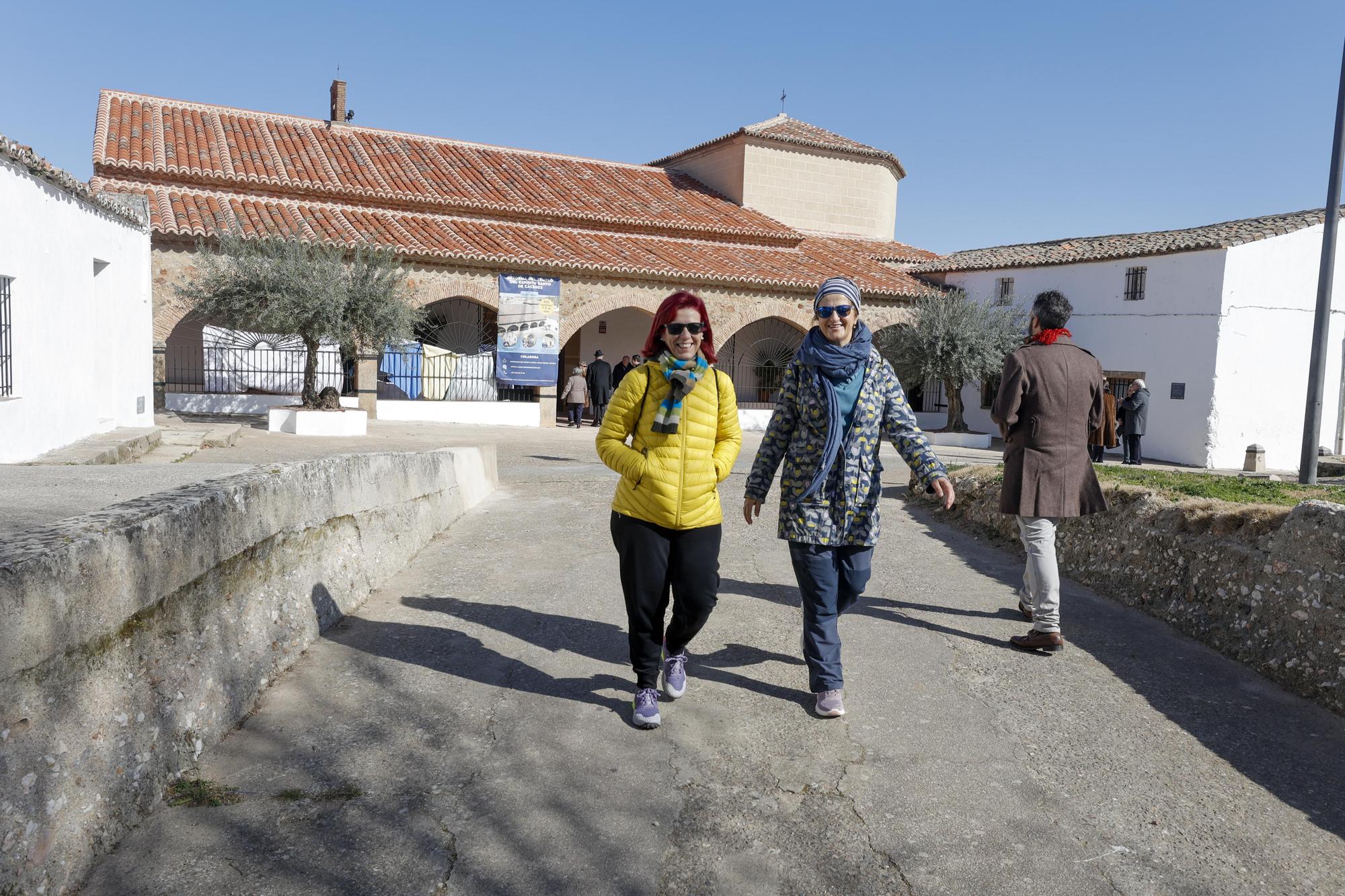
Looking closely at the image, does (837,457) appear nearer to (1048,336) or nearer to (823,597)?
(823,597)

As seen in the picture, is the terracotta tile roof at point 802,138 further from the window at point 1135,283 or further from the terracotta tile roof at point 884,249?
the window at point 1135,283

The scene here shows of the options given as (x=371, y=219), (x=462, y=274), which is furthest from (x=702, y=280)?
(x=371, y=219)

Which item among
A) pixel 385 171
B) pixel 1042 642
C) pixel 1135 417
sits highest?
pixel 385 171

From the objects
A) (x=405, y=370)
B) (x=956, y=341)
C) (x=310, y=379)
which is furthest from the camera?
(x=956, y=341)

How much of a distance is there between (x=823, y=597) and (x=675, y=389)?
0.99 meters

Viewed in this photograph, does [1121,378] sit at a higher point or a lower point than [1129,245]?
lower

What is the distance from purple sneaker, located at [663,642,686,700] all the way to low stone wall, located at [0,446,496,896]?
152 centimetres

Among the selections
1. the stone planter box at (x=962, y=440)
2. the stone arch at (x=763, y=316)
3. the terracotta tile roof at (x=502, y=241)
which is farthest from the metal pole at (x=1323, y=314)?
the terracotta tile roof at (x=502, y=241)

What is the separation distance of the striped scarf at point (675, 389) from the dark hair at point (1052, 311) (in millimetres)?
2047

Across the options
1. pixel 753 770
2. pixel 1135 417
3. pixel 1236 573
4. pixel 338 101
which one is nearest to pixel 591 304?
pixel 338 101

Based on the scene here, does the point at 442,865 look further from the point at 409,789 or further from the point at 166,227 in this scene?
the point at 166,227

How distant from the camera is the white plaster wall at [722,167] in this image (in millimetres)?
27188

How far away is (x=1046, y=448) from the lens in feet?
15.7

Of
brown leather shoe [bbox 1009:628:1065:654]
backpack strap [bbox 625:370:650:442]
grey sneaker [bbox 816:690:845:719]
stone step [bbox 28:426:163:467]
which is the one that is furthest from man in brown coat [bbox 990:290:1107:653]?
stone step [bbox 28:426:163:467]
